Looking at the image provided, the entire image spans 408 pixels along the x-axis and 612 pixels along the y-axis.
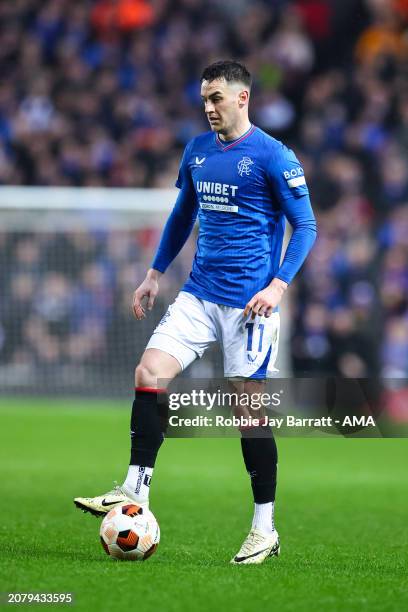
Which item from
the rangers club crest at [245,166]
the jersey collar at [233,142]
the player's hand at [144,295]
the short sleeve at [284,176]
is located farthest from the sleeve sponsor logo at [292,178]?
the player's hand at [144,295]

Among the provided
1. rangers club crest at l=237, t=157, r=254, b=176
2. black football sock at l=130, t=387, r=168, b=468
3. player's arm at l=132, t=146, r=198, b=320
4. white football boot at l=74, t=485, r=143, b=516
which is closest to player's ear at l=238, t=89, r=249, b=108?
rangers club crest at l=237, t=157, r=254, b=176

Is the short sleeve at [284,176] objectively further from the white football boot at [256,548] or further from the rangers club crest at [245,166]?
the white football boot at [256,548]

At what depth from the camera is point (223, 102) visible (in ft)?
20.8

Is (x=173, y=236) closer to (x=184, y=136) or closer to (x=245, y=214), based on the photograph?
(x=245, y=214)

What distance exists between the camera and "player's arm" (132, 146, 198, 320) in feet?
22.0

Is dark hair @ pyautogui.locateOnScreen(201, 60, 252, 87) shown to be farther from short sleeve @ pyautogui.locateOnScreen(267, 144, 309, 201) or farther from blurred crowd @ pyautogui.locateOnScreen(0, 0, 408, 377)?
blurred crowd @ pyautogui.locateOnScreen(0, 0, 408, 377)

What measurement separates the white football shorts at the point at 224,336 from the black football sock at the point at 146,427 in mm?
250

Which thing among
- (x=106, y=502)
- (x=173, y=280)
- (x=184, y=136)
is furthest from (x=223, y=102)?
(x=184, y=136)

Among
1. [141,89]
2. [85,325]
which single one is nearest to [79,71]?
[141,89]

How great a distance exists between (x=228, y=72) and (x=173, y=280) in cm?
888

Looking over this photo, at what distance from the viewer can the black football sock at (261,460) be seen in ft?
20.7

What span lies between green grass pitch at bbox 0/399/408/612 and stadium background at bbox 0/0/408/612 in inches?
1.0

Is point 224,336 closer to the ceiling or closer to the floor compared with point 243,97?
closer to the floor

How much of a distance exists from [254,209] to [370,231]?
32.6 feet
